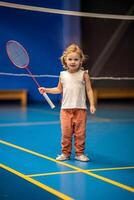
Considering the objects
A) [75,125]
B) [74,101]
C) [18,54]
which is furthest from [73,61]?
[18,54]

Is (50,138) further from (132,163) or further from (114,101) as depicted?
(114,101)

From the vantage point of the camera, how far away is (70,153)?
5445 mm

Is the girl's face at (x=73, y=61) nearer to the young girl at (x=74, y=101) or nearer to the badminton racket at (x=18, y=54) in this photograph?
the young girl at (x=74, y=101)

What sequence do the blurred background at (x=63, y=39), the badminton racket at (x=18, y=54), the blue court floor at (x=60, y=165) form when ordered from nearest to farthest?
1. the blue court floor at (x=60, y=165)
2. the badminton racket at (x=18, y=54)
3. the blurred background at (x=63, y=39)

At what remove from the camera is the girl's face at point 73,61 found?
5.29 metres

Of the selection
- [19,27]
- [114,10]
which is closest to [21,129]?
[19,27]

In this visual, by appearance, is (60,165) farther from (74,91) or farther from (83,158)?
(74,91)

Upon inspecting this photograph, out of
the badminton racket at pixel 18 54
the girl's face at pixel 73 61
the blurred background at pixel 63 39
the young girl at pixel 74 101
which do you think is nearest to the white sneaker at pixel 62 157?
the young girl at pixel 74 101

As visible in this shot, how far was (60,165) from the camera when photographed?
16.5ft

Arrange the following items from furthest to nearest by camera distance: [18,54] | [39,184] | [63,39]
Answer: [63,39], [18,54], [39,184]

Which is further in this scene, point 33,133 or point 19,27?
point 19,27

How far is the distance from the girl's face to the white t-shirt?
0.32ft

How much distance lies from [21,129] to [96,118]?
7.11 ft

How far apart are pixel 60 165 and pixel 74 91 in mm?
827
